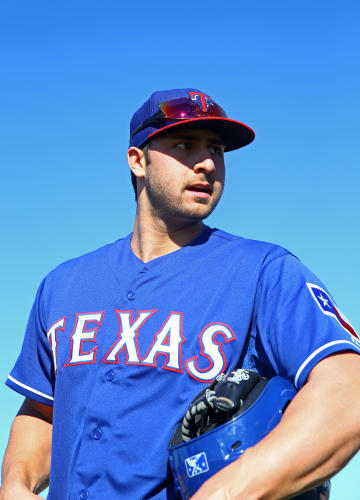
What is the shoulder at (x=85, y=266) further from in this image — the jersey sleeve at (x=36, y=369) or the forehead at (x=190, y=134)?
the forehead at (x=190, y=134)

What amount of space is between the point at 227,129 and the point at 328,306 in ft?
4.43

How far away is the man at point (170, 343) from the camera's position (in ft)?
9.30

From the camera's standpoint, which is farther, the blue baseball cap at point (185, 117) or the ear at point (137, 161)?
the ear at point (137, 161)

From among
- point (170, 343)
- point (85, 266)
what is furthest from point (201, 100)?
point (170, 343)

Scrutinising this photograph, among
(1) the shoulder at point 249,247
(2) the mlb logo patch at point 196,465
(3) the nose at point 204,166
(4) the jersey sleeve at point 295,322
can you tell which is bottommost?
(2) the mlb logo patch at point 196,465

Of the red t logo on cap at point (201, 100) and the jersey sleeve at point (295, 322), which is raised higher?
the red t logo on cap at point (201, 100)

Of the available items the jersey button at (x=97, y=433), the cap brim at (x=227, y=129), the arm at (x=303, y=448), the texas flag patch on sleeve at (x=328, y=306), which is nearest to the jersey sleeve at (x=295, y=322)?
the texas flag patch on sleeve at (x=328, y=306)

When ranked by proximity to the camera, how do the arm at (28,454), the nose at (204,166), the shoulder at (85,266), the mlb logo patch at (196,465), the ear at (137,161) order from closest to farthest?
the mlb logo patch at (196,465) → the arm at (28,454) → the nose at (204,166) → the shoulder at (85,266) → the ear at (137,161)

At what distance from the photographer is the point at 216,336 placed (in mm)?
3457

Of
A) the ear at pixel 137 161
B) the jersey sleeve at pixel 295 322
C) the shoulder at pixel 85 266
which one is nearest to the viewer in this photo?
the jersey sleeve at pixel 295 322

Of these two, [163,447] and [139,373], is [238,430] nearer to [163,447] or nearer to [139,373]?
[163,447]

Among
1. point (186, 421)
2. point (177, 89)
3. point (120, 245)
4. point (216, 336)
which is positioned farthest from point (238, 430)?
point (177, 89)

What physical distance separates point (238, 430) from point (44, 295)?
1.78m

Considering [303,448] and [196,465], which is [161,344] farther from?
[303,448]
